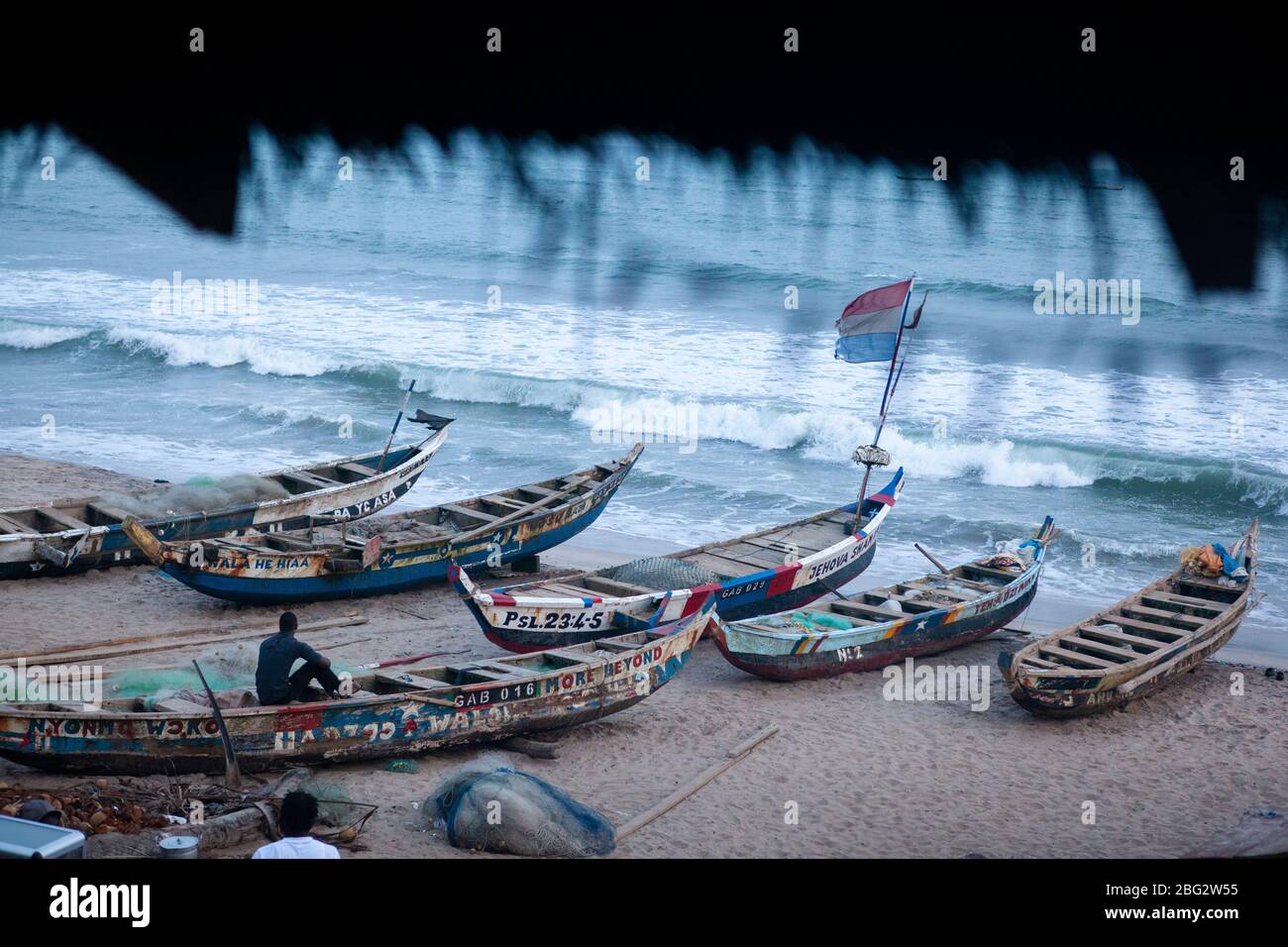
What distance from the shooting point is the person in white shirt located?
3.73 metres

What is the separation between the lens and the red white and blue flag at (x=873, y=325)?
10.5m

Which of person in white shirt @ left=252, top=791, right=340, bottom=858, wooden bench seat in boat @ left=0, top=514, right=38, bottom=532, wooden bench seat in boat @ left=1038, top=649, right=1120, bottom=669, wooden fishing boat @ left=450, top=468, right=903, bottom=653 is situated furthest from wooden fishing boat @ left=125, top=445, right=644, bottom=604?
person in white shirt @ left=252, top=791, right=340, bottom=858

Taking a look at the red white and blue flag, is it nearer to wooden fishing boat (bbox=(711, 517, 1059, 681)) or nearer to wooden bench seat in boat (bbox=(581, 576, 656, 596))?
wooden fishing boat (bbox=(711, 517, 1059, 681))

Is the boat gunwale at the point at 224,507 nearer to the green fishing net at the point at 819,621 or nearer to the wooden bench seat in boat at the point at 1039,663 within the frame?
the green fishing net at the point at 819,621

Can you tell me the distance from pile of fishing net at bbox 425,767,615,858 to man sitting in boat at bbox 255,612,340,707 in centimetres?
117

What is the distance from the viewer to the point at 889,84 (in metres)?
7.58

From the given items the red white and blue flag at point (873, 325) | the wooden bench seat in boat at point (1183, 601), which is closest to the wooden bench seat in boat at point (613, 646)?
the red white and blue flag at point (873, 325)

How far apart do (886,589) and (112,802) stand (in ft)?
20.5

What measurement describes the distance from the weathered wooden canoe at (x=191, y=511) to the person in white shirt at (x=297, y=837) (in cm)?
766

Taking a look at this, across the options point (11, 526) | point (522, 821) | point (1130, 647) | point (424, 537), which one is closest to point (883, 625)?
point (1130, 647)

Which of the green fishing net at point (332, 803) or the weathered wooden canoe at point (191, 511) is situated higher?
the weathered wooden canoe at point (191, 511)

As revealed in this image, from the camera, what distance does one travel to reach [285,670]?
7.10m
